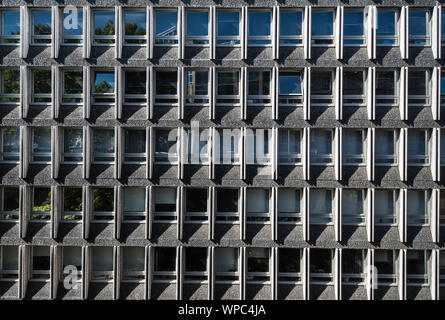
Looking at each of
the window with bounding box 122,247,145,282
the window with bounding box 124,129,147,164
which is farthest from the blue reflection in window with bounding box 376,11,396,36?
the window with bounding box 122,247,145,282

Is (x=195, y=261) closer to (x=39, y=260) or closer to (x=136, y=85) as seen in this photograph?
(x=39, y=260)

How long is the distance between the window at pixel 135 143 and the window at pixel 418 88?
928cm

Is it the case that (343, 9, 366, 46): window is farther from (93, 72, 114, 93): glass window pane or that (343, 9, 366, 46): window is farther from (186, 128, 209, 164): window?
(93, 72, 114, 93): glass window pane

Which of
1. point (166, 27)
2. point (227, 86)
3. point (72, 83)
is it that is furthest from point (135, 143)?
point (166, 27)

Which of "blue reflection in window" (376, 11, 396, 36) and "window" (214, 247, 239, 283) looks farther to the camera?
"window" (214, 247, 239, 283)

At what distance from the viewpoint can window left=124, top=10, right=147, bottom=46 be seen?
37.5 feet

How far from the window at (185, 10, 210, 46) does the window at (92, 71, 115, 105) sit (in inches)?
118

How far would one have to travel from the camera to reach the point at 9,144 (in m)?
11.5

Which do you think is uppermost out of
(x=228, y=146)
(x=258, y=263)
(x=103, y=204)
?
(x=228, y=146)

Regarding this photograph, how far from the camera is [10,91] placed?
11562 mm

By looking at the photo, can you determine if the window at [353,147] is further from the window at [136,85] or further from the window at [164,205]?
the window at [136,85]

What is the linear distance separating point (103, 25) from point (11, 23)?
129 inches

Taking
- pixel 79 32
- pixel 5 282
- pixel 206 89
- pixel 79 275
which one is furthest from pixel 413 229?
pixel 5 282
